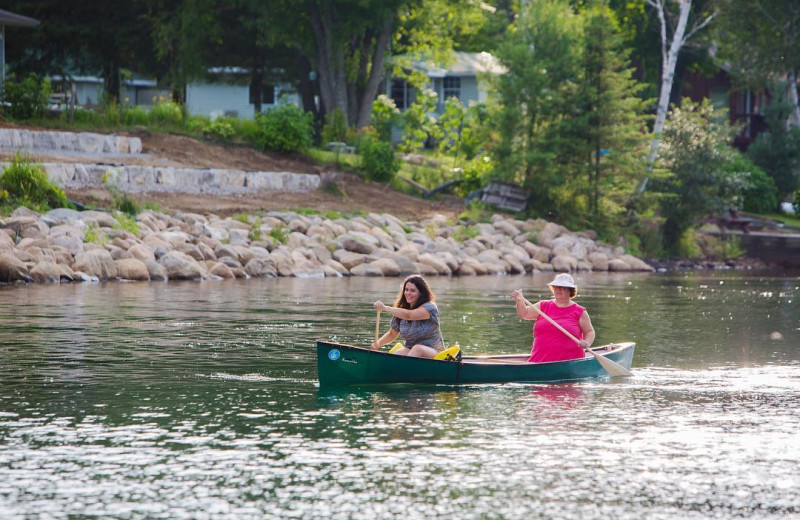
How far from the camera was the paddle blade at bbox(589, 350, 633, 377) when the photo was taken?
15.3 metres

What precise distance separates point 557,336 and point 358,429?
4.20 metres

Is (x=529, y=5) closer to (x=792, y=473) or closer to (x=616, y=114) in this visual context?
(x=616, y=114)

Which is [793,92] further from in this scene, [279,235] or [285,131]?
[279,235]

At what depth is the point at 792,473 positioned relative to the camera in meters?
10.2

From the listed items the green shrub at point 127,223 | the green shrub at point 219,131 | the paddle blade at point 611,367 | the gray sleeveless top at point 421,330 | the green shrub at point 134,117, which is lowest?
the paddle blade at point 611,367

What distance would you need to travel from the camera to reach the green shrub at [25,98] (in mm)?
38375

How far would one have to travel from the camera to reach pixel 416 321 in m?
14.6

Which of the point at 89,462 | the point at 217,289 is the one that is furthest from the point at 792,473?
the point at 217,289

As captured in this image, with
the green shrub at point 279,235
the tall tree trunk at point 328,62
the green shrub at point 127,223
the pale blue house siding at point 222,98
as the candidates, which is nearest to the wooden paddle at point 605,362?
the green shrub at point 127,223

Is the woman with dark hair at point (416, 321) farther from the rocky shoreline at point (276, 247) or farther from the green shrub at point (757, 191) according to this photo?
the green shrub at point (757, 191)

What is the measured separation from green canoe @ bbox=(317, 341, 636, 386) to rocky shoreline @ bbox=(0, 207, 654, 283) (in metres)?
Answer: 14.9

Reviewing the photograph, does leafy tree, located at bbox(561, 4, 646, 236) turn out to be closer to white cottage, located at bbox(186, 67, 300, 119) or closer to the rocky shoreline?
the rocky shoreline

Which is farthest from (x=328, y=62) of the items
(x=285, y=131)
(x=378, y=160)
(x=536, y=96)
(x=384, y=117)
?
(x=536, y=96)

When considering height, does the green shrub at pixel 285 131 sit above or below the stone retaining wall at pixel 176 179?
above
